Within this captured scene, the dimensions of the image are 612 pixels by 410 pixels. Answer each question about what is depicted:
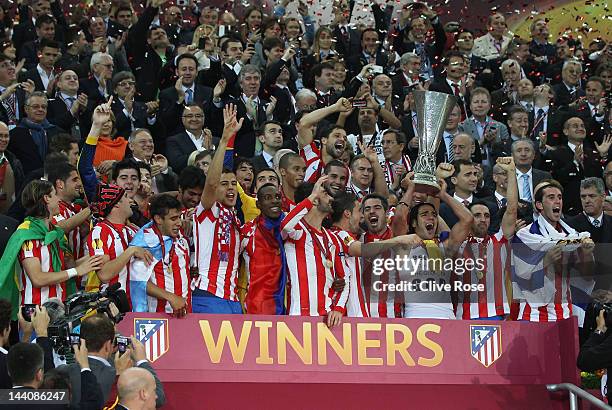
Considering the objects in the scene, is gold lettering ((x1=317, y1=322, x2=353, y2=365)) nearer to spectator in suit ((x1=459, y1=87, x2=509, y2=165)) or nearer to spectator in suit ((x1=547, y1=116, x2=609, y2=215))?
spectator in suit ((x1=547, y1=116, x2=609, y2=215))

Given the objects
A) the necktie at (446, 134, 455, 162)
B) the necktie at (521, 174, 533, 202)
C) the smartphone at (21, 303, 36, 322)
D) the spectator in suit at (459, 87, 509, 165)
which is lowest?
the smartphone at (21, 303, 36, 322)

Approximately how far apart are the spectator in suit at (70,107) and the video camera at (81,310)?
177 inches

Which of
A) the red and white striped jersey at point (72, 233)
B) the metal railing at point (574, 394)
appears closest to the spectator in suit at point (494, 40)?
the red and white striped jersey at point (72, 233)

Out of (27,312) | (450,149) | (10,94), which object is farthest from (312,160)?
(27,312)

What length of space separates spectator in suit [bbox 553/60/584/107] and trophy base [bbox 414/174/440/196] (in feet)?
20.1

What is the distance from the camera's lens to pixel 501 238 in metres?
11.4

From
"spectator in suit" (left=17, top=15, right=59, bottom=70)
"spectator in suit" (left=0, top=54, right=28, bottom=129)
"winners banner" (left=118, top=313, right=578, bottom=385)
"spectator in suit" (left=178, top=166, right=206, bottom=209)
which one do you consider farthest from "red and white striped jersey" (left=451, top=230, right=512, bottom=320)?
"spectator in suit" (left=17, top=15, right=59, bottom=70)

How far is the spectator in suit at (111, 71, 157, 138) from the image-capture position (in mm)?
13539

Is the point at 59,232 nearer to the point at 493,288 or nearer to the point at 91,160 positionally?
the point at 91,160

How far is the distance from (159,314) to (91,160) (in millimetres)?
2048

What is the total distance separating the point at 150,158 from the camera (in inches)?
485

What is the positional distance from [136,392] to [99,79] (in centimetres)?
717

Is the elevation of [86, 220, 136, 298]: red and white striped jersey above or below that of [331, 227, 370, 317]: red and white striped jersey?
above

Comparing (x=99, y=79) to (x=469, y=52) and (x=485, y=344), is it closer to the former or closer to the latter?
(x=469, y=52)
